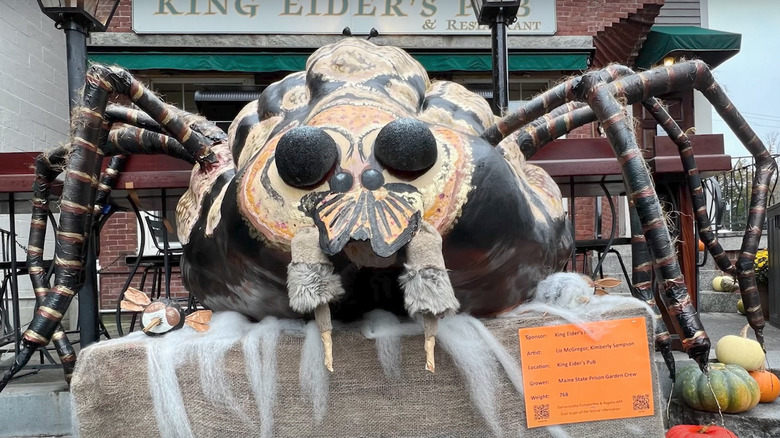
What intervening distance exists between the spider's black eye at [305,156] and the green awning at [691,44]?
255 inches

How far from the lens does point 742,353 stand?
9.42 ft

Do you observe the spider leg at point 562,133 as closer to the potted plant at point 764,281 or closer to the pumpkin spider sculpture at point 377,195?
the pumpkin spider sculpture at point 377,195

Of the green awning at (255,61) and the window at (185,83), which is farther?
the window at (185,83)

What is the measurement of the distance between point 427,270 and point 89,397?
87 cm

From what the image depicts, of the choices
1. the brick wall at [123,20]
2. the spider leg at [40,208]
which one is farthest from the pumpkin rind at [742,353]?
the brick wall at [123,20]

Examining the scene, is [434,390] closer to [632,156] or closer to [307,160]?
[307,160]

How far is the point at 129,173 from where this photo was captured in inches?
95.1

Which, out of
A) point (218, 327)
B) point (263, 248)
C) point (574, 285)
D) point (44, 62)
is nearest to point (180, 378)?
point (218, 327)

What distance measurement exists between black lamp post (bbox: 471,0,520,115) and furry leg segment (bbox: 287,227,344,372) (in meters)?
1.94

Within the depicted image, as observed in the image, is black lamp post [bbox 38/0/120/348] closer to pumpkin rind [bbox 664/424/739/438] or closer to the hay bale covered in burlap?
the hay bale covered in burlap

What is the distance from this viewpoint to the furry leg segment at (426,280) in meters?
1.17

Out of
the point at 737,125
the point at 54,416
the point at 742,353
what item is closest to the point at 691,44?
the point at 742,353

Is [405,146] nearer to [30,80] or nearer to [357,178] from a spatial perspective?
[357,178]

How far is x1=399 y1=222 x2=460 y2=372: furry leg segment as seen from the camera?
117 cm
